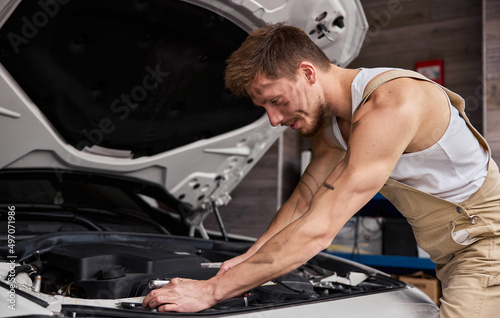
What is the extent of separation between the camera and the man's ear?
3.58 ft

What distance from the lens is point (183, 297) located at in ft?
2.95

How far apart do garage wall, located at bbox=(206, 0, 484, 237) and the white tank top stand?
2116mm

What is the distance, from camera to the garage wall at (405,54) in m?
3.10

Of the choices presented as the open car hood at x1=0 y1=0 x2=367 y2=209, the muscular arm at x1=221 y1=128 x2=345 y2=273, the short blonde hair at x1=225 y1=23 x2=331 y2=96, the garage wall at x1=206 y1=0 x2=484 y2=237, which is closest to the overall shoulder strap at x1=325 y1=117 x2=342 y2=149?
the muscular arm at x1=221 y1=128 x2=345 y2=273

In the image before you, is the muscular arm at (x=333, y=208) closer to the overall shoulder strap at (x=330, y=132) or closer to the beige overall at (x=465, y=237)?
the beige overall at (x=465, y=237)

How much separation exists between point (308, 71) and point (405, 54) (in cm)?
252

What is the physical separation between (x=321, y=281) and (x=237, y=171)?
67 centimetres

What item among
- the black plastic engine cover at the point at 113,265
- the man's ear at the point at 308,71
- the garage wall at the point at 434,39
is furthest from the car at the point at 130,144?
the garage wall at the point at 434,39

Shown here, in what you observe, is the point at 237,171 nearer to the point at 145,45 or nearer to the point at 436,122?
the point at 145,45

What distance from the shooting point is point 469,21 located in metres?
3.10

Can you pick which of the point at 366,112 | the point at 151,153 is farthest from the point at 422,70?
the point at 366,112

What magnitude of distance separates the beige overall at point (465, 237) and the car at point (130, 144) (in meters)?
0.13

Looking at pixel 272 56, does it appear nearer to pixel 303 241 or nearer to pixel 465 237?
pixel 303 241

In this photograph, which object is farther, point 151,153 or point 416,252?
point 416,252
